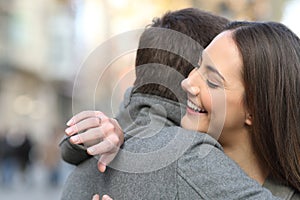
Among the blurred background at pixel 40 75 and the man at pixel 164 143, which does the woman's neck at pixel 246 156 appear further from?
the blurred background at pixel 40 75

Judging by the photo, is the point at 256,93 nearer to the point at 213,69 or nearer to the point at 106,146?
the point at 213,69

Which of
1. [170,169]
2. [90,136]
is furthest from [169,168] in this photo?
[90,136]

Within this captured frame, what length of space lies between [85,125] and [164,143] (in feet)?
0.76

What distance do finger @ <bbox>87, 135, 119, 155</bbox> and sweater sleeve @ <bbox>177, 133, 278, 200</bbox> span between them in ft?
0.64

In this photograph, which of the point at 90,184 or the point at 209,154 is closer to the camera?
the point at 209,154

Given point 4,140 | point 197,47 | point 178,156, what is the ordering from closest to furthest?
point 178,156, point 197,47, point 4,140

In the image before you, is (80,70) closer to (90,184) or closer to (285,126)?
(90,184)

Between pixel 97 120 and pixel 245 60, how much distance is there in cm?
47

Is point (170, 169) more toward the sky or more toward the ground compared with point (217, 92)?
more toward the ground

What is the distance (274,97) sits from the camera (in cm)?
203

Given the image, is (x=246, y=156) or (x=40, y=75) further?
(x=40, y=75)

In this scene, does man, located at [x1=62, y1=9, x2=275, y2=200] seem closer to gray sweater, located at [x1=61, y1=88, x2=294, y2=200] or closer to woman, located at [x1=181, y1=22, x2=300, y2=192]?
gray sweater, located at [x1=61, y1=88, x2=294, y2=200]

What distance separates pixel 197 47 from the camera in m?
2.30

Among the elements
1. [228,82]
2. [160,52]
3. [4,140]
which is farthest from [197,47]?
[4,140]
